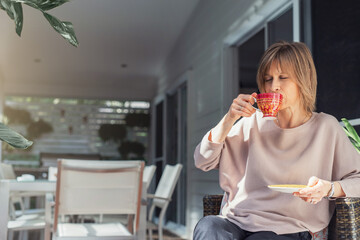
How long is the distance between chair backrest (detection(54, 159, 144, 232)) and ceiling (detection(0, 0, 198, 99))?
12.4ft

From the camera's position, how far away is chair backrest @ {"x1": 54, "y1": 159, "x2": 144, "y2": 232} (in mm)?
2605

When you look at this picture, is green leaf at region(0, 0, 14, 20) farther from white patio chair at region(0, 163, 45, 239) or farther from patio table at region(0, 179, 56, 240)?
white patio chair at region(0, 163, 45, 239)

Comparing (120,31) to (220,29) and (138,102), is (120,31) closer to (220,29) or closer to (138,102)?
(220,29)

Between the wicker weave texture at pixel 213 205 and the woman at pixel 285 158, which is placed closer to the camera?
the woman at pixel 285 158

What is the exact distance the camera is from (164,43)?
7.82m

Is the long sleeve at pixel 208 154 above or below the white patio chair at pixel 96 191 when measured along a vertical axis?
above

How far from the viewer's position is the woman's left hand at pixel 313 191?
1330 millimetres

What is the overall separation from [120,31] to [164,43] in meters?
0.87

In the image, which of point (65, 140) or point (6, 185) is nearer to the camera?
point (6, 185)

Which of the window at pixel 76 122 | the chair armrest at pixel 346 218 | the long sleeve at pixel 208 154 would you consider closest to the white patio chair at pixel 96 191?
the long sleeve at pixel 208 154

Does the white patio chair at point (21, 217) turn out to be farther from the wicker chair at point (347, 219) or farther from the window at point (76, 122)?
the window at point (76, 122)

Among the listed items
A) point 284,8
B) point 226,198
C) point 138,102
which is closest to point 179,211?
point 284,8

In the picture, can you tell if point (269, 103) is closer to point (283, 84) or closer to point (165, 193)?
point (283, 84)

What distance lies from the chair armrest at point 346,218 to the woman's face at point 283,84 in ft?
1.10
